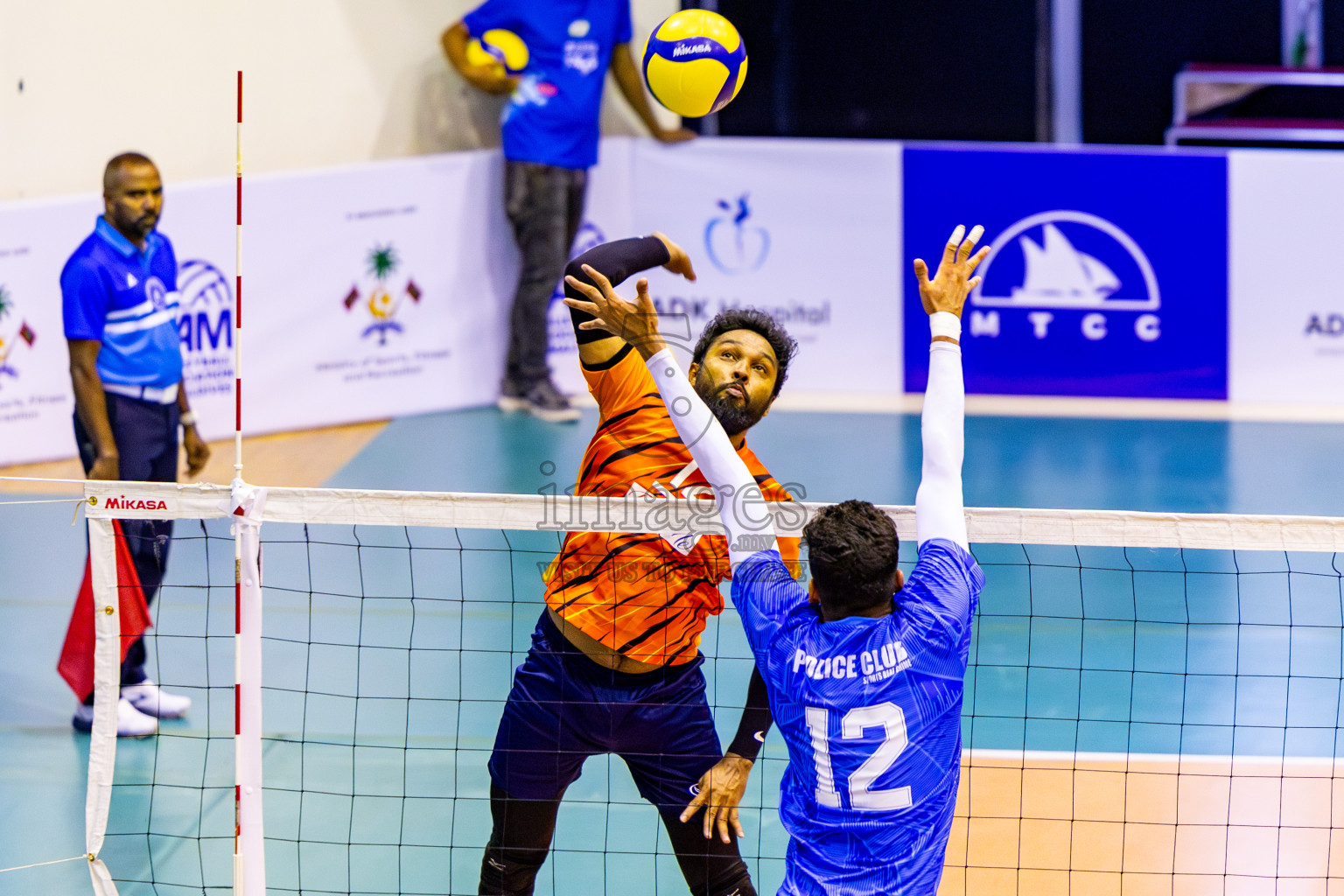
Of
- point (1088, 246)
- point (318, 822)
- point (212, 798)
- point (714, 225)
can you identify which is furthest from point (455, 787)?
point (1088, 246)

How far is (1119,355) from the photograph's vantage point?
11.7 m

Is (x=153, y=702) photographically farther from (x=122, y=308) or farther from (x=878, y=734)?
(x=878, y=734)

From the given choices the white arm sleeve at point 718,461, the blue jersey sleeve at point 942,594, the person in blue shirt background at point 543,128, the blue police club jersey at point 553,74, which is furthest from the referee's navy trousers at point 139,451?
the blue police club jersey at point 553,74

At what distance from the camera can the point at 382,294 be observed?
11.2 meters

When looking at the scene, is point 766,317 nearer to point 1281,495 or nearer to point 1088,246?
point 1281,495

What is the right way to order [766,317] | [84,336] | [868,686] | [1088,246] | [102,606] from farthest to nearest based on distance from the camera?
1. [1088,246]
2. [84,336]
3. [102,606]
4. [766,317]
5. [868,686]

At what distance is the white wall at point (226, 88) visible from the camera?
1032 centimetres

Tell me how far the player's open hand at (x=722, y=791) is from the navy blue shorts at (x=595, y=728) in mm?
212

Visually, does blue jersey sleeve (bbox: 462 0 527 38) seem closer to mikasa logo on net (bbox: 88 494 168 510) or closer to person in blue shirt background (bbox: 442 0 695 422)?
person in blue shirt background (bbox: 442 0 695 422)

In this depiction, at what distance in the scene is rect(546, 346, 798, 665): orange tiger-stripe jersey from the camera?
4.11 m

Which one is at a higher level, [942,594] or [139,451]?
[139,451]

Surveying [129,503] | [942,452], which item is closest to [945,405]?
[942,452]

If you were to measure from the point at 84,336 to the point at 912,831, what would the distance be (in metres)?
4.50

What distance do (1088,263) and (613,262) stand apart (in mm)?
8163
